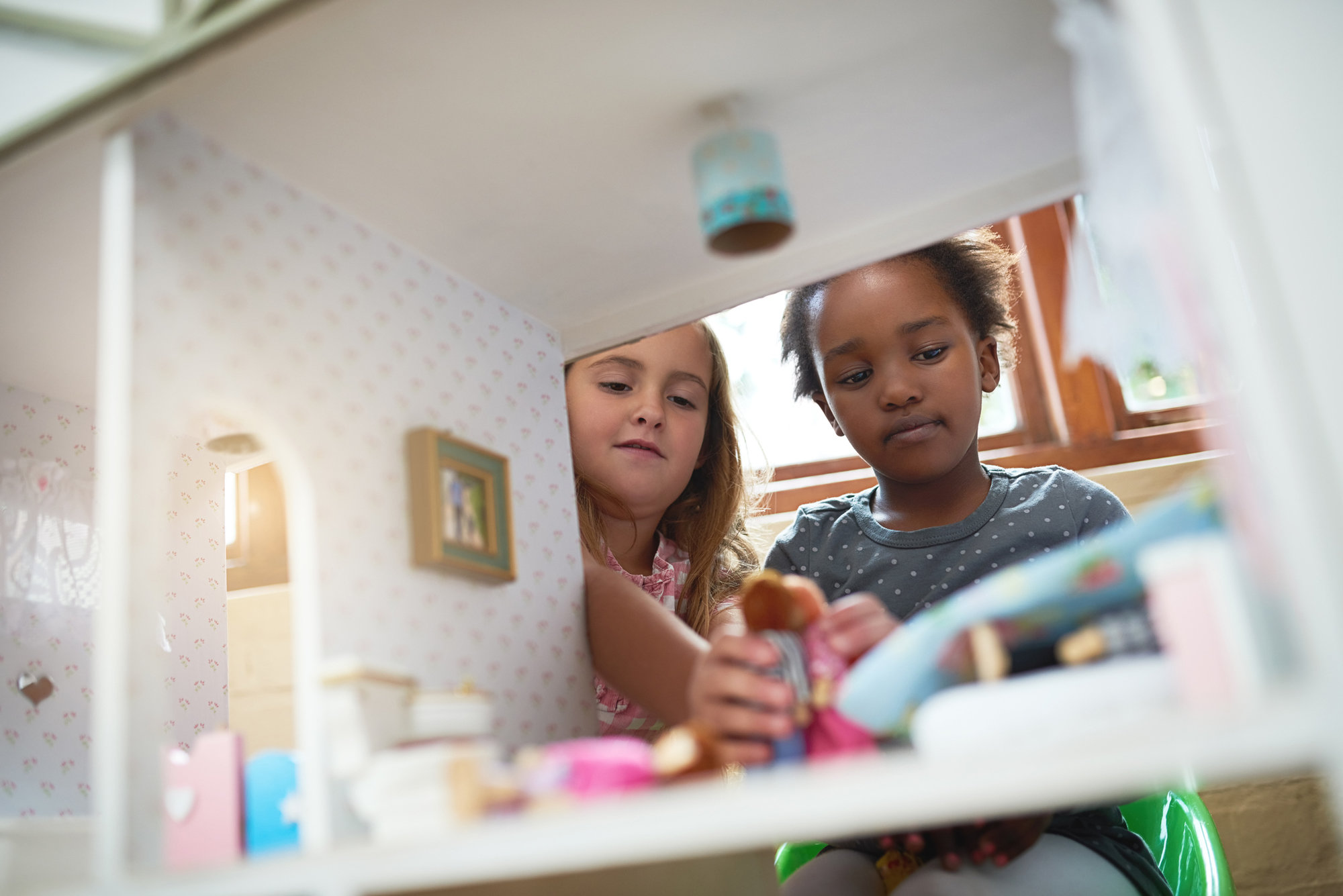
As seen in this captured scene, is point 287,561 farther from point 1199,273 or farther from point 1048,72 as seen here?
point 1199,273

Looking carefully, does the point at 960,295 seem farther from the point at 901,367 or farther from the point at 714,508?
the point at 714,508

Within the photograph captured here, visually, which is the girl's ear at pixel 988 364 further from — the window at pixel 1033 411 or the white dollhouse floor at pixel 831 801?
the white dollhouse floor at pixel 831 801

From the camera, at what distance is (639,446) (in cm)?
128

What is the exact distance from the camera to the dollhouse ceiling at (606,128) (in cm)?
76

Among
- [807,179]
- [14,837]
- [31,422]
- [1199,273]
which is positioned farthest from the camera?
[31,422]

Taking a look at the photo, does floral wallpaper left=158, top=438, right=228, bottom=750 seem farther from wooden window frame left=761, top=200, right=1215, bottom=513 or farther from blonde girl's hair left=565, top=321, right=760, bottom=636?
wooden window frame left=761, top=200, right=1215, bottom=513

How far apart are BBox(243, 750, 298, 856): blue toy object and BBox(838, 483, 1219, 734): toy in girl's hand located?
1.36 ft

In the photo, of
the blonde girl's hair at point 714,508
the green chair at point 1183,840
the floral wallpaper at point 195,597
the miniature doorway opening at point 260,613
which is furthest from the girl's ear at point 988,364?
the miniature doorway opening at point 260,613

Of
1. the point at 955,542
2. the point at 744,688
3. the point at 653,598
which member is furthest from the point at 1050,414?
the point at 744,688

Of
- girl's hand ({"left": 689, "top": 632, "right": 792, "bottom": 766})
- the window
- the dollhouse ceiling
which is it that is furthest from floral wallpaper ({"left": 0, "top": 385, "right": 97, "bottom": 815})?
the window

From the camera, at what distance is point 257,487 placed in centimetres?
230

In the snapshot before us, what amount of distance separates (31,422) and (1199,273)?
4.38 ft

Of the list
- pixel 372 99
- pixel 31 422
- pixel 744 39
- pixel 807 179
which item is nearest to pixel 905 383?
pixel 807 179

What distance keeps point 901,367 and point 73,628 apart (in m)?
1.12
